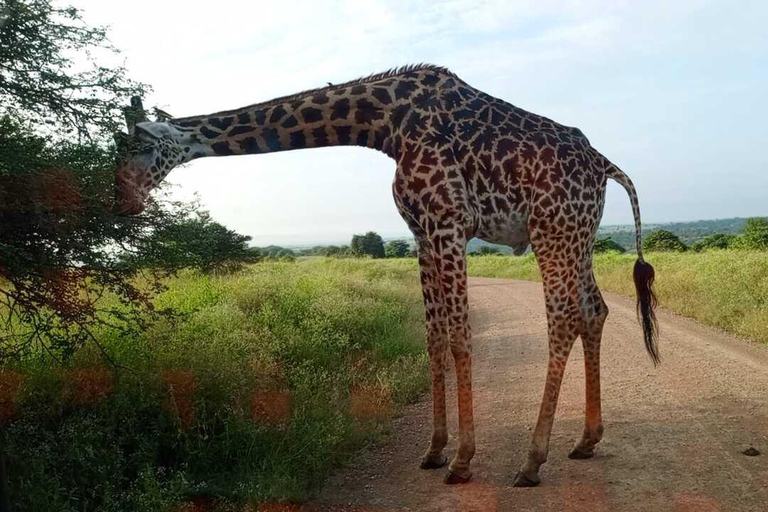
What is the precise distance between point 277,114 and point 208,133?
1.88 feet

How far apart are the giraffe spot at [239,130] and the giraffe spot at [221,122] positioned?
0.19 ft

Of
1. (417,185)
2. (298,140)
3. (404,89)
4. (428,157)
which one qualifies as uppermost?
(404,89)

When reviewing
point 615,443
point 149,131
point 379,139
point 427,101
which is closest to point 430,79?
point 427,101

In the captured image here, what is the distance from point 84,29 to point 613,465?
5.45m

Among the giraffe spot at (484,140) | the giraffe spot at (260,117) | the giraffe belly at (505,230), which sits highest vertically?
the giraffe spot at (260,117)

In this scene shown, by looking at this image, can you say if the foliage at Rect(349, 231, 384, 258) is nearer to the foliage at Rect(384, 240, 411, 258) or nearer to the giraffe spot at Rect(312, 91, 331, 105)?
the foliage at Rect(384, 240, 411, 258)

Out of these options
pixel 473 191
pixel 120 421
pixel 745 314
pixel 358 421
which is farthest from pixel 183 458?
pixel 745 314

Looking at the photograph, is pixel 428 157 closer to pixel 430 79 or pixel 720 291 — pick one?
pixel 430 79

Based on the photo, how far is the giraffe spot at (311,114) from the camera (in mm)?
5195

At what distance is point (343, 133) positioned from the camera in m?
5.31

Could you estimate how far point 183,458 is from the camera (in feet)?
15.6

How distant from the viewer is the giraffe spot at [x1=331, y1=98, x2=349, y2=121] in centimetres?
522

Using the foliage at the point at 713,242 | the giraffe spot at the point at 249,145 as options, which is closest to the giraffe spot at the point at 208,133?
the giraffe spot at the point at 249,145

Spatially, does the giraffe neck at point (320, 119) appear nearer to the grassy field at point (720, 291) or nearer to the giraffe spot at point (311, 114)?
the giraffe spot at point (311, 114)
